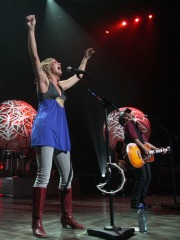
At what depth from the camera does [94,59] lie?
45.3ft

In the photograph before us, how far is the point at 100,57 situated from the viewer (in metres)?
13.8

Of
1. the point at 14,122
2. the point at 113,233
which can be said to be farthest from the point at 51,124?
the point at 14,122

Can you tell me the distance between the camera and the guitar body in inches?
210

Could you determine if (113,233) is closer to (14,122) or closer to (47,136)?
(47,136)

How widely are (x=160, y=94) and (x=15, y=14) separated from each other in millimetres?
6404

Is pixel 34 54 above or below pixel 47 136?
above

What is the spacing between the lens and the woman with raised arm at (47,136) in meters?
3.10

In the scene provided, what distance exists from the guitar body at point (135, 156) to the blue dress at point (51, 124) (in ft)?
7.42

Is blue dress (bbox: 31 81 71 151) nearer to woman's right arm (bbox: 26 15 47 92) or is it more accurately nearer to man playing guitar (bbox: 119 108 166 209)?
woman's right arm (bbox: 26 15 47 92)

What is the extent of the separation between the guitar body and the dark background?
545cm

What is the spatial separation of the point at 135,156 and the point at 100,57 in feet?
29.9

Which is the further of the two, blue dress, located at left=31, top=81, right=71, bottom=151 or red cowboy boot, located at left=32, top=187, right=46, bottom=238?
blue dress, located at left=31, top=81, right=71, bottom=151

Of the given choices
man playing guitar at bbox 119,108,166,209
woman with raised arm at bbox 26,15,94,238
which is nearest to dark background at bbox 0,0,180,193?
man playing guitar at bbox 119,108,166,209

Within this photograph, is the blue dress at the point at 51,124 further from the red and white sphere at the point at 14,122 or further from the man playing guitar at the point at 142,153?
the red and white sphere at the point at 14,122
